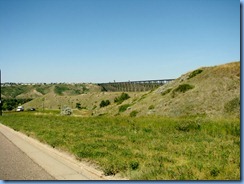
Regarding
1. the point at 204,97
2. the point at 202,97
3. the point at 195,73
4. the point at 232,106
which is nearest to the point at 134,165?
the point at 232,106

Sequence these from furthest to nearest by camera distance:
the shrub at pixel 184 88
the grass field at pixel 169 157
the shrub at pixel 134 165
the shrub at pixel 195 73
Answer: the shrub at pixel 195 73
the shrub at pixel 184 88
the shrub at pixel 134 165
the grass field at pixel 169 157

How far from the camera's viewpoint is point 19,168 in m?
11.4

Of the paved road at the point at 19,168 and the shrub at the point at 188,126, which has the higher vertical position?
the shrub at the point at 188,126

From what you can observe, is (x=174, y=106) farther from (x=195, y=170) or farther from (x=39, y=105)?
(x=39, y=105)

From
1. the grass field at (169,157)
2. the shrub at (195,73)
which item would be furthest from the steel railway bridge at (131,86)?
the grass field at (169,157)

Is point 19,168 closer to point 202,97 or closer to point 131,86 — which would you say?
point 202,97

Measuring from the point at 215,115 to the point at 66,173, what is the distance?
24121mm

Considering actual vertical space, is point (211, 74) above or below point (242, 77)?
above

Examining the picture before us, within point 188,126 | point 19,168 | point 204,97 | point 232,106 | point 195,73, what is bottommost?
point 19,168

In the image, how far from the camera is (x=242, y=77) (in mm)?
9586

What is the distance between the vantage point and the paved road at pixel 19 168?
32.9 feet

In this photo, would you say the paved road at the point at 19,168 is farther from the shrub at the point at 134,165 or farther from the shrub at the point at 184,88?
the shrub at the point at 184,88

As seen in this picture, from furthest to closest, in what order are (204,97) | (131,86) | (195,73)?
(131,86) < (195,73) < (204,97)

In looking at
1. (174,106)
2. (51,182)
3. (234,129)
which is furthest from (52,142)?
(174,106)
